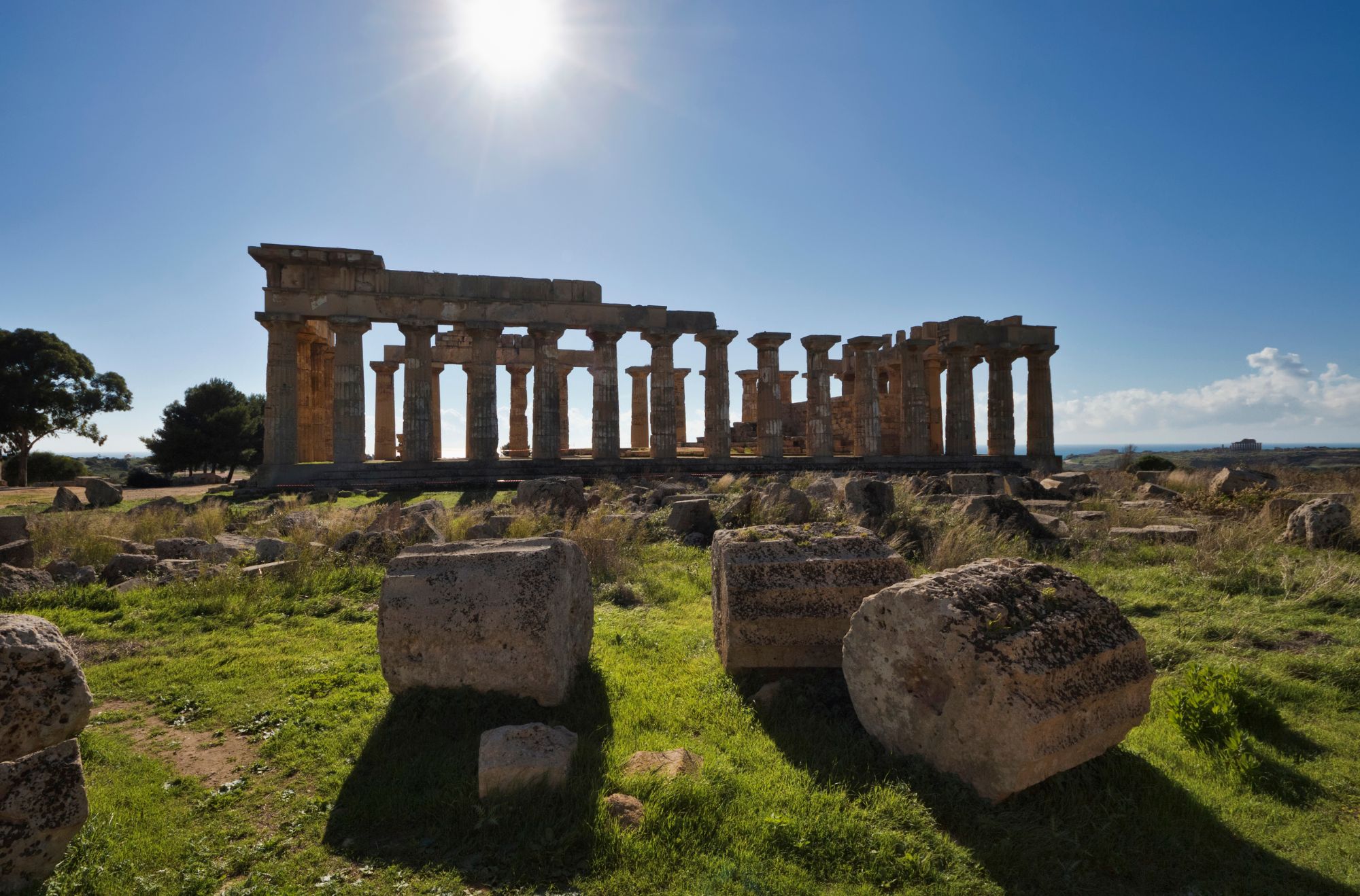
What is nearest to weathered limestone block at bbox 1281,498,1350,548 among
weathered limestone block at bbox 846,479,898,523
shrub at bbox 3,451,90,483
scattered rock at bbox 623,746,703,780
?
weathered limestone block at bbox 846,479,898,523

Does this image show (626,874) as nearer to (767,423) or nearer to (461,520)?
(461,520)

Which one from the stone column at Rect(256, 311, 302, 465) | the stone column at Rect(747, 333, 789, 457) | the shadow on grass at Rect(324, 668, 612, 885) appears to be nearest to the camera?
the shadow on grass at Rect(324, 668, 612, 885)

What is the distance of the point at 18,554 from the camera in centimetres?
868

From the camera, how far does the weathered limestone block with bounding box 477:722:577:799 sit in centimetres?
367

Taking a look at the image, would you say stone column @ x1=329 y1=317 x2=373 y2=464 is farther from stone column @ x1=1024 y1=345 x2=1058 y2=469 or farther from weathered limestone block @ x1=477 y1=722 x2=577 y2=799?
stone column @ x1=1024 y1=345 x2=1058 y2=469

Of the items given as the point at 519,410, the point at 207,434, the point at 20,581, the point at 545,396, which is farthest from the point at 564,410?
the point at 20,581

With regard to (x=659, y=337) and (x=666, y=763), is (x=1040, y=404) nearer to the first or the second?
(x=659, y=337)

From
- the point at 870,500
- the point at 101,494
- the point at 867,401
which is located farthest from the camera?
the point at 867,401

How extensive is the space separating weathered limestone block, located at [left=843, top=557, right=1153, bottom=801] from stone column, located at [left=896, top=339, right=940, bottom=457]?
26174 mm

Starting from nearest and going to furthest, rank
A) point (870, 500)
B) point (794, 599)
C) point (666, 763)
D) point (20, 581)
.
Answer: point (666, 763) < point (794, 599) < point (20, 581) < point (870, 500)

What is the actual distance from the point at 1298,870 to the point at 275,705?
235 inches

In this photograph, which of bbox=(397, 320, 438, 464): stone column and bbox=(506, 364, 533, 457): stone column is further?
bbox=(506, 364, 533, 457): stone column

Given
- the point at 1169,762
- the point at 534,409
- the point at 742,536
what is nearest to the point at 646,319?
the point at 534,409

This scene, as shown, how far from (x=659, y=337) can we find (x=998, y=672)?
23604 mm
